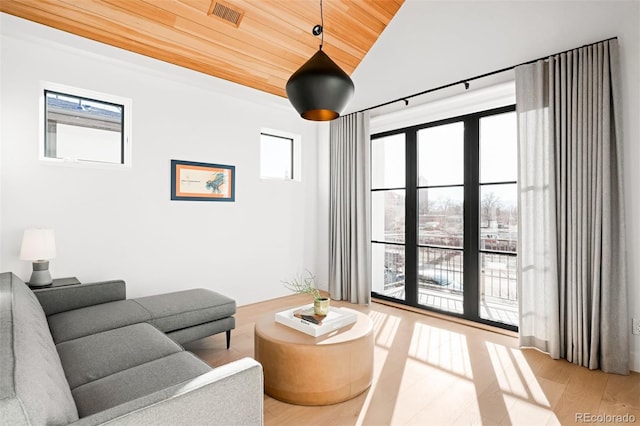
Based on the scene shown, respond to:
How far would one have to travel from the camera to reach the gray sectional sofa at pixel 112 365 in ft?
3.31

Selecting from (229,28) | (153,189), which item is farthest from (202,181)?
(229,28)

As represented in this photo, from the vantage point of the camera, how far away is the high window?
11.7 feet

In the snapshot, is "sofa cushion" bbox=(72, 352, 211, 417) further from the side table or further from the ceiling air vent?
the ceiling air vent

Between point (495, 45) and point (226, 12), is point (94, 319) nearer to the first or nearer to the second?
point (226, 12)

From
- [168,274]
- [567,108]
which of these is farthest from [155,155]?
[567,108]

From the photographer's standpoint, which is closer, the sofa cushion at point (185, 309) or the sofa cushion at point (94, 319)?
the sofa cushion at point (94, 319)

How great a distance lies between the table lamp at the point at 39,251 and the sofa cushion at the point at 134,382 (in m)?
1.69

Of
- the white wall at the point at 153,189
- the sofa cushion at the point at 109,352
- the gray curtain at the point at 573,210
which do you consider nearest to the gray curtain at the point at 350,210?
the white wall at the point at 153,189

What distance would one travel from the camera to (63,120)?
128 inches

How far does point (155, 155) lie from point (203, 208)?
79 centimetres

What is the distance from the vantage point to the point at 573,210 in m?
2.73

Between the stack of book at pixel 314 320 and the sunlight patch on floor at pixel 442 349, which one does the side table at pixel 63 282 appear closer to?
the stack of book at pixel 314 320

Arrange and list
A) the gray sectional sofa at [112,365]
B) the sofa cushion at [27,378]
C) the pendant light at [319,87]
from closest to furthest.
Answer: the sofa cushion at [27,378]
the gray sectional sofa at [112,365]
the pendant light at [319,87]

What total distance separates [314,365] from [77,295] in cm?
195
